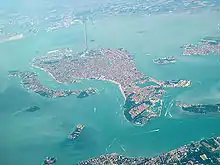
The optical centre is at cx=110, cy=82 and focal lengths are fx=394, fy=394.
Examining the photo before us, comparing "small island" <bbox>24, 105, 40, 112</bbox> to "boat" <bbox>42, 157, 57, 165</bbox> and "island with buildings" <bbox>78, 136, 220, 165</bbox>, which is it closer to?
"boat" <bbox>42, 157, 57, 165</bbox>

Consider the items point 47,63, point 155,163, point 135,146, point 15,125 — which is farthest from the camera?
point 47,63

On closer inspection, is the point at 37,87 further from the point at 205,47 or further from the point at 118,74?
the point at 205,47

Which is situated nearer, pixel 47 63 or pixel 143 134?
pixel 143 134

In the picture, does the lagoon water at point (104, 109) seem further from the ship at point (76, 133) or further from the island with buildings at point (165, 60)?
the island with buildings at point (165, 60)

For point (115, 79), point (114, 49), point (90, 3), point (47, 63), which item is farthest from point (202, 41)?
point (90, 3)

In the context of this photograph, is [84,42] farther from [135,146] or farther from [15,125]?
[135,146]

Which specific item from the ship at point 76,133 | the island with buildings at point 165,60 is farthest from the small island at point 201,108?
the island with buildings at point 165,60

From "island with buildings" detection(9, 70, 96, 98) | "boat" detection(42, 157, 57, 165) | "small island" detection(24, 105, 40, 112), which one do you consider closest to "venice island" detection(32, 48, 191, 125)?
"island with buildings" detection(9, 70, 96, 98)

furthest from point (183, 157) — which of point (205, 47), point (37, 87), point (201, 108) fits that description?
point (205, 47)
